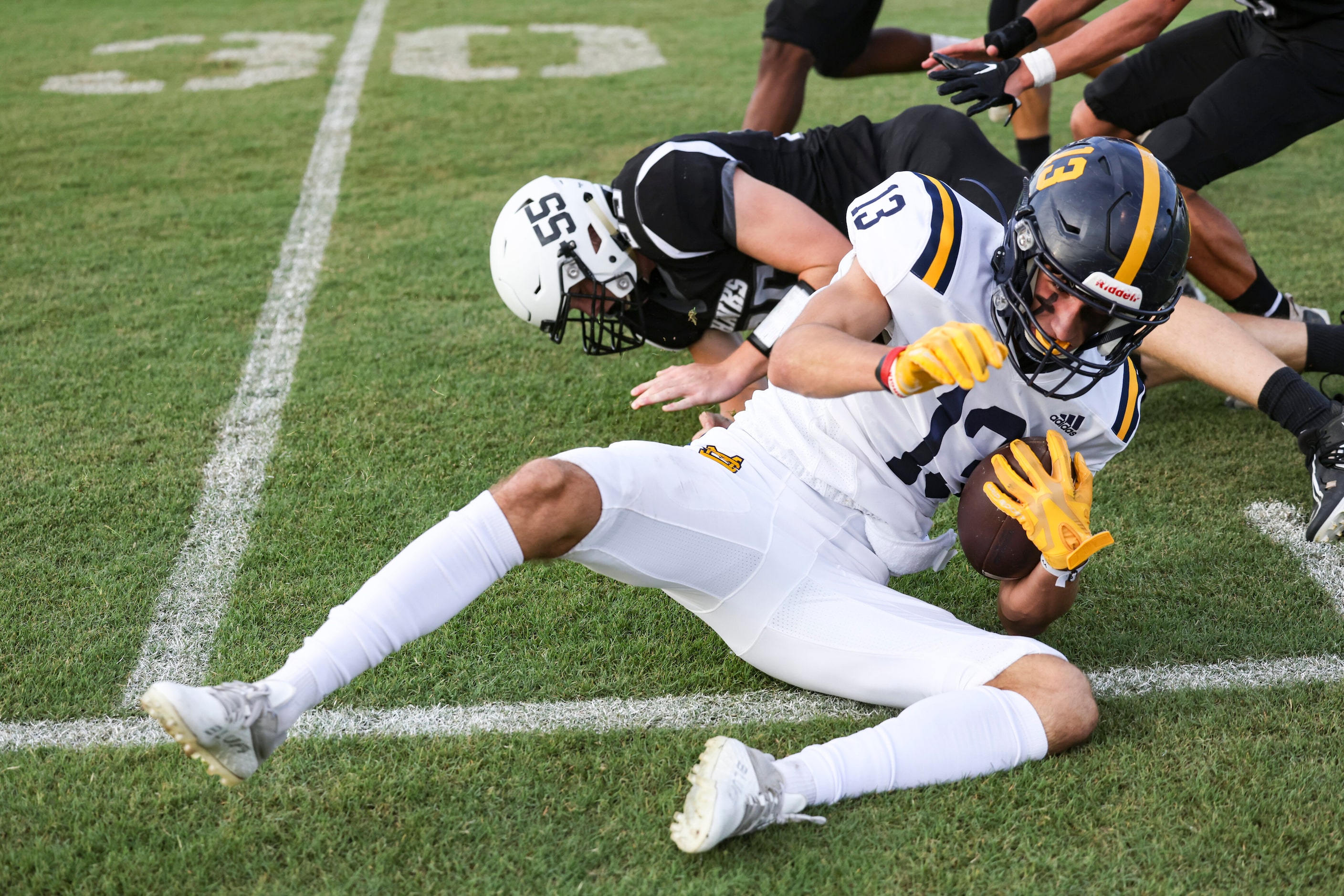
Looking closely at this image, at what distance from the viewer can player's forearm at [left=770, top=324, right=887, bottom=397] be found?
6.41 ft

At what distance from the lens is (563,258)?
305 cm

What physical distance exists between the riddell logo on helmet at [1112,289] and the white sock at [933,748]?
766mm

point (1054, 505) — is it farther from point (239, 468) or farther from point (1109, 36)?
point (239, 468)

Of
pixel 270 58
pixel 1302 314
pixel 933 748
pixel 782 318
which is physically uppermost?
pixel 782 318

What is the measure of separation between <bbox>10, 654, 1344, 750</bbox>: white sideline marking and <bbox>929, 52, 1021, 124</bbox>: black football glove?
5.44 ft

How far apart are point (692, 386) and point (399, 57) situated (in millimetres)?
6143

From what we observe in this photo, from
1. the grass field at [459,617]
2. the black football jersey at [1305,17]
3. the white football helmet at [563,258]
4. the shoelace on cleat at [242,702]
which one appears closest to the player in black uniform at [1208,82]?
the black football jersey at [1305,17]

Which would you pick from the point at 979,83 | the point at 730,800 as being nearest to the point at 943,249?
the point at 730,800

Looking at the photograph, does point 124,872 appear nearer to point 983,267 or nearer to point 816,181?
point 983,267

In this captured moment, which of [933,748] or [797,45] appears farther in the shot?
[797,45]

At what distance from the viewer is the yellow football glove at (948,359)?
177 cm

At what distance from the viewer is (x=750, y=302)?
3234 mm

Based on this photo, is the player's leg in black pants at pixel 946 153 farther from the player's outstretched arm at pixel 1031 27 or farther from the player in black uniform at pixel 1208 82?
the player's outstretched arm at pixel 1031 27

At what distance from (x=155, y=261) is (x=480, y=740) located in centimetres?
326
